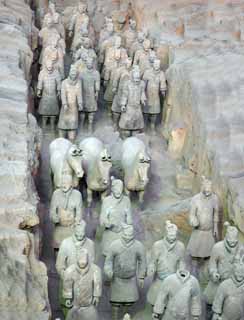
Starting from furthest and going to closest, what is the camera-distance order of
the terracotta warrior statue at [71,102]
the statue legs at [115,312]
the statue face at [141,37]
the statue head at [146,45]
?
1. the statue face at [141,37]
2. the statue head at [146,45]
3. the terracotta warrior statue at [71,102]
4. the statue legs at [115,312]

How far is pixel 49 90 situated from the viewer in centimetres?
1509

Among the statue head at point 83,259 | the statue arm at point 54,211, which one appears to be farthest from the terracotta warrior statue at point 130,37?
the statue head at point 83,259

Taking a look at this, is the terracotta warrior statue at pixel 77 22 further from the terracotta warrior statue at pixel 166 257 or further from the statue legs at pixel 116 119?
the terracotta warrior statue at pixel 166 257

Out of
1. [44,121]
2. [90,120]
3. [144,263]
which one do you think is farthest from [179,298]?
[44,121]

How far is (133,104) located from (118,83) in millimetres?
861

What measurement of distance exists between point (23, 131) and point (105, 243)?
171 centimetres

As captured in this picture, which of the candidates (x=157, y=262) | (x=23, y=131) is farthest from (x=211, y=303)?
(x=23, y=131)

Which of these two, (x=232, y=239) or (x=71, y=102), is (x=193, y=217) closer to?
(x=232, y=239)

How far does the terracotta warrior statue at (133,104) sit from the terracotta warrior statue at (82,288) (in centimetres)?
435

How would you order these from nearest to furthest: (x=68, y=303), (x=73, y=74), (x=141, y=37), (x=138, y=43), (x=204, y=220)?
(x=68, y=303) < (x=204, y=220) < (x=73, y=74) < (x=141, y=37) < (x=138, y=43)

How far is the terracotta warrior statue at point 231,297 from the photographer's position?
423 inches

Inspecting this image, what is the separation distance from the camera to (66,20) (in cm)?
1844

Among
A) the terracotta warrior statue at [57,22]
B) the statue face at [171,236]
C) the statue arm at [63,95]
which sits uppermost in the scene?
the terracotta warrior statue at [57,22]

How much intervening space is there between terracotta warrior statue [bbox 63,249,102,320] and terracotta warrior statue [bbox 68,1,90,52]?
22.5ft
